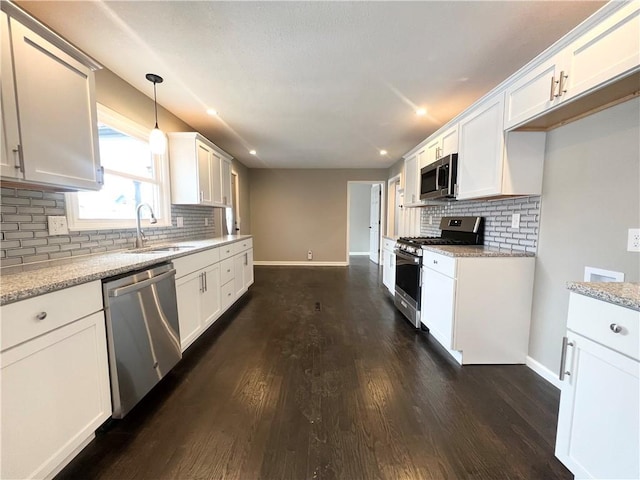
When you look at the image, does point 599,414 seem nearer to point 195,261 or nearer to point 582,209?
point 582,209

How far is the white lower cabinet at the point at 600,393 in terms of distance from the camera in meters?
0.91

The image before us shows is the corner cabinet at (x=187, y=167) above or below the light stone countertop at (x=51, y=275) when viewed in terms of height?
above

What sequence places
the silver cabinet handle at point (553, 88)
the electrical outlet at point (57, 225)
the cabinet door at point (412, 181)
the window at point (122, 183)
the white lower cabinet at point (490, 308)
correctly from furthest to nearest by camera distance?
the cabinet door at point (412, 181) < the white lower cabinet at point (490, 308) < the window at point (122, 183) < the electrical outlet at point (57, 225) < the silver cabinet handle at point (553, 88)

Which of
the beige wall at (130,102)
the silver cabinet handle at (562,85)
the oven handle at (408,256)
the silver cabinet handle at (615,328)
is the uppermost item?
the beige wall at (130,102)

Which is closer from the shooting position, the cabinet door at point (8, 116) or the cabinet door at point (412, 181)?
the cabinet door at point (8, 116)

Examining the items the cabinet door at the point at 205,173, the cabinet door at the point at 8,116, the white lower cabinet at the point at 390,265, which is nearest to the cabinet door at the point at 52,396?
the cabinet door at the point at 8,116

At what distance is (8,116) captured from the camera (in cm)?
121

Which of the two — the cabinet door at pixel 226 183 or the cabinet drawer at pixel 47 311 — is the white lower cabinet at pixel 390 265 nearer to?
the cabinet door at pixel 226 183

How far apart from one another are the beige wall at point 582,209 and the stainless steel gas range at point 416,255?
766mm

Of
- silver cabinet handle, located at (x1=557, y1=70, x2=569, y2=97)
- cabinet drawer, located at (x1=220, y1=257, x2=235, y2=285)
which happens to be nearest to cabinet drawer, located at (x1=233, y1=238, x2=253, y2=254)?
cabinet drawer, located at (x1=220, y1=257, x2=235, y2=285)

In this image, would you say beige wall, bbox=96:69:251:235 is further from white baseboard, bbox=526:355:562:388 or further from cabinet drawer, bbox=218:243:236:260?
white baseboard, bbox=526:355:562:388

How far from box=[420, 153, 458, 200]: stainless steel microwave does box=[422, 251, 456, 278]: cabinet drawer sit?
2.26 ft

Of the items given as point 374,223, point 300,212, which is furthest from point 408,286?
point 374,223

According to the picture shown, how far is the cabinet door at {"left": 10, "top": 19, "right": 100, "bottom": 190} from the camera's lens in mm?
1270
